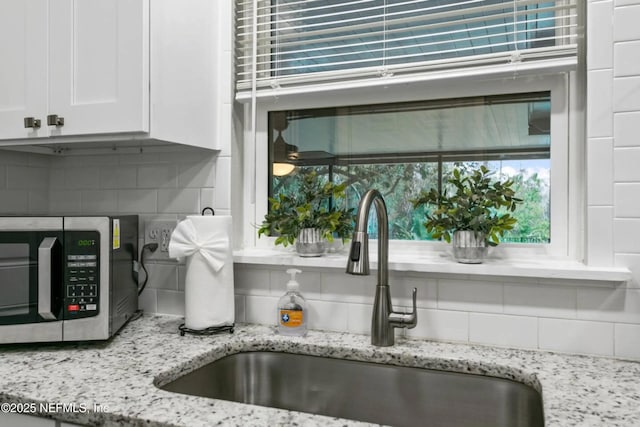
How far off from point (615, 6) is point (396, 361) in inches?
42.4

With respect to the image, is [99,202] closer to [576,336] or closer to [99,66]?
[99,66]

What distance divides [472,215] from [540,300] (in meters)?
0.29

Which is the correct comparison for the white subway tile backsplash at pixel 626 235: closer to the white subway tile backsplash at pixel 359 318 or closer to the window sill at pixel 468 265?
the window sill at pixel 468 265

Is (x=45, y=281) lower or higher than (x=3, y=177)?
lower

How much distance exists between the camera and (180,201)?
5.49ft

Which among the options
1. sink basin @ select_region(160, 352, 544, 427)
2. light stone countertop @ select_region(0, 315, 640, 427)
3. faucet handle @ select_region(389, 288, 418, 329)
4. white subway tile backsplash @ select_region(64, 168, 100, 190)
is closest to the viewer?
light stone countertop @ select_region(0, 315, 640, 427)

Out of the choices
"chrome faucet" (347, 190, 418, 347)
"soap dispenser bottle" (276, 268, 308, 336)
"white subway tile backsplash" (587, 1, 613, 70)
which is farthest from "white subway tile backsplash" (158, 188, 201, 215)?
"white subway tile backsplash" (587, 1, 613, 70)

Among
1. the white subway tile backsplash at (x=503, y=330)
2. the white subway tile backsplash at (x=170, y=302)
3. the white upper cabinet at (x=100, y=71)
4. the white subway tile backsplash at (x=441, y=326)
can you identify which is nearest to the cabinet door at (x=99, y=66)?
the white upper cabinet at (x=100, y=71)

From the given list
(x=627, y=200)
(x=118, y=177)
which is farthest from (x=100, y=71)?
(x=627, y=200)

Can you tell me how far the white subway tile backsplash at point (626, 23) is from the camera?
1.22m

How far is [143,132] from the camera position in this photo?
1310 millimetres

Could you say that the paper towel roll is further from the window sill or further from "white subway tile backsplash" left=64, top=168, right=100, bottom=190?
"white subway tile backsplash" left=64, top=168, right=100, bottom=190

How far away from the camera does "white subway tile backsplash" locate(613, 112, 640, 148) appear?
3.98 ft

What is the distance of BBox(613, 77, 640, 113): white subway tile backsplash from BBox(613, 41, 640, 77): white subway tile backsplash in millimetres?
15
